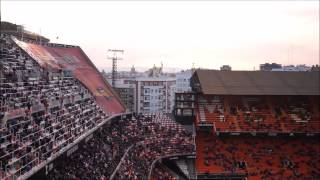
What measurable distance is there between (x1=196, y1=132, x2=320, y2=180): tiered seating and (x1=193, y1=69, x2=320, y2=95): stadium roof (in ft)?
12.4

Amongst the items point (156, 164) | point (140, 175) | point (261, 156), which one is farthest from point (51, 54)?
point (261, 156)

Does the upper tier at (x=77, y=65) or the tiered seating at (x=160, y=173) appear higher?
the upper tier at (x=77, y=65)

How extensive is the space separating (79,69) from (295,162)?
60.4 feet

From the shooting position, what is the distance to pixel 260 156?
38125 mm

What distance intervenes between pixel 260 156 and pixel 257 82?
23.1 feet

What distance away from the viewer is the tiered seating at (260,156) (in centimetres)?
3622

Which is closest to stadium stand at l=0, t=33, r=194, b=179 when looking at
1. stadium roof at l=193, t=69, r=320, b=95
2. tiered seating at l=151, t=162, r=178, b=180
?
tiered seating at l=151, t=162, r=178, b=180

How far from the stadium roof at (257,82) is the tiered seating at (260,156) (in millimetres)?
3776

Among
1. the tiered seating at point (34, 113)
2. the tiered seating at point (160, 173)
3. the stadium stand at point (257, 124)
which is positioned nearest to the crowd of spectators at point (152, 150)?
the tiered seating at point (160, 173)

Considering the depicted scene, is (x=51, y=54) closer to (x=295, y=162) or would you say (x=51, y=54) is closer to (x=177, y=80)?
(x=295, y=162)

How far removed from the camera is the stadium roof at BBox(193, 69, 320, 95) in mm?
40188

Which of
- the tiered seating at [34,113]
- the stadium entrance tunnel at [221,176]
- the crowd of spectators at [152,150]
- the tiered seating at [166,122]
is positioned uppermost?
the tiered seating at [34,113]

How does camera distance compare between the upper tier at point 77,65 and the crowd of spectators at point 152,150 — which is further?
the upper tier at point 77,65

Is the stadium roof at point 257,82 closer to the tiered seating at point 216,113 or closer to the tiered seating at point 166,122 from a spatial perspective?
the tiered seating at point 216,113
